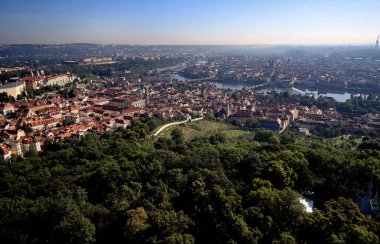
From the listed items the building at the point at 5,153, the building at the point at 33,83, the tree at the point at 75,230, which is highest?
the tree at the point at 75,230

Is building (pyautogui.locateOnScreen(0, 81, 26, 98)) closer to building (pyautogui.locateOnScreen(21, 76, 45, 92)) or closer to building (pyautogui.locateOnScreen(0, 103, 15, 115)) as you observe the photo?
building (pyautogui.locateOnScreen(21, 76, 45, 92))

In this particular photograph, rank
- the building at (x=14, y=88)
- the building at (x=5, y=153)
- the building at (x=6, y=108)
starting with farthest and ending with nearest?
the building at (x=14, y=88)
the building at (x=6, y=108)
the building at (x=5, y=153)

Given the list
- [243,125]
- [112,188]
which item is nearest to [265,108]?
[243,125]

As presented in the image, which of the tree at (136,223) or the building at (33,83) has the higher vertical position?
the tree at (136,223)

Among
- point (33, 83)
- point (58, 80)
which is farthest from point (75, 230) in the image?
point (58, 80)

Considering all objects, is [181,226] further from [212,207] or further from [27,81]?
[27,81]

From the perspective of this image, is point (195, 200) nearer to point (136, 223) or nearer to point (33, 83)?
point (136, 223)

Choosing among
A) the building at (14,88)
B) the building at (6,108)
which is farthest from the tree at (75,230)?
the building at (14,88)

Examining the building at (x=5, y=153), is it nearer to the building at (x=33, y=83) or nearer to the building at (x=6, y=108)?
the building at (x=6, y=108)
